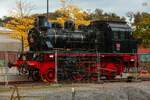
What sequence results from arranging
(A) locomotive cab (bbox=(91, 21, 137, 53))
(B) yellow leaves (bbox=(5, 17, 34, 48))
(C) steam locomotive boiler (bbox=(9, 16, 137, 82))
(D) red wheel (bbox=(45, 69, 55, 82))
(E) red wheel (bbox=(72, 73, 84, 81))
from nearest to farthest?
1. (D) red wheel (bbox=(45, 69, 55, 82))
2. (C) steam locomotive boiler (bbox=(9, 16, 137, 82))
3. (E) red wheel (bbox=(72, 73, 84, 81))
4. (A) locomotive cab (bbox=(91, 21, 137, 53))
5. (B) yellow leaves (bbox=(5, 17, 34, 48))

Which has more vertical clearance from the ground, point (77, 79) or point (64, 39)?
point (64, 39)

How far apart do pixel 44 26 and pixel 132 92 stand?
15709 millimetres

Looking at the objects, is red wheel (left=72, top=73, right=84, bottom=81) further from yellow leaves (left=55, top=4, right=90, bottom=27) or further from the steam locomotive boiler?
yellow leaves (left=55, top=4, right=90, bottom=27)

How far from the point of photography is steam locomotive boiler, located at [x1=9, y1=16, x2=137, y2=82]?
3000cm

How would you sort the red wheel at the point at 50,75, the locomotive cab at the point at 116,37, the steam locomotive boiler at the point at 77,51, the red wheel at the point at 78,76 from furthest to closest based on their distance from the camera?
the locomotive cab at the point at 116,37
the red wheel at the point at 78,76
the steam locomotive boiler at the point at 77,51
the red wheel at the point at 50,75

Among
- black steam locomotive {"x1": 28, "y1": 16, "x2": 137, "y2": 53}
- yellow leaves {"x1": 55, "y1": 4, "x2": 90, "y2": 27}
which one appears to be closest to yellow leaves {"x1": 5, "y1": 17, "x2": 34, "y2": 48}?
yellow leaves {"x1": 55, "y1": 4, "x2": 90, "y2": 27}

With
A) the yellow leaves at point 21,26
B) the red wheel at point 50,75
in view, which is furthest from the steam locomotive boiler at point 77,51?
the yellow leaves at point 21,26

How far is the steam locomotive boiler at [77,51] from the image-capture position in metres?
30.0

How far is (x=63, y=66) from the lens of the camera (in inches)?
1189

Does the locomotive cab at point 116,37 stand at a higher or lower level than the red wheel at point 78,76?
higher

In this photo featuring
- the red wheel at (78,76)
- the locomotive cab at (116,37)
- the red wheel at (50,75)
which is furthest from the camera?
the locomotive cab at (116,37)

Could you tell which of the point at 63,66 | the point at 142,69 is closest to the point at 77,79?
the point at 63,66

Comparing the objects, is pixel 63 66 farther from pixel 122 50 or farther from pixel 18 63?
pixel 122 50

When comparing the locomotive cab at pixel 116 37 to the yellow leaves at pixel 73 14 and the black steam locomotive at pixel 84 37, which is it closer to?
the black steam locomotive at pixel 84 37
